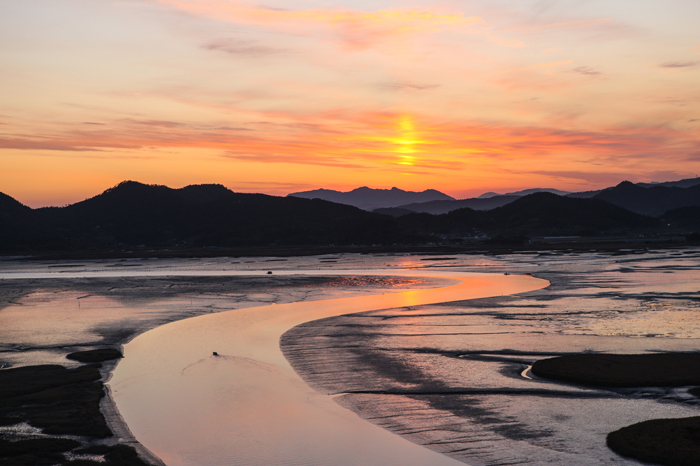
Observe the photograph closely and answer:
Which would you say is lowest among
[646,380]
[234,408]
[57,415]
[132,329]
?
[234,408]

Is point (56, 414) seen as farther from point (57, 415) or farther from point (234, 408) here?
point (234, 408)

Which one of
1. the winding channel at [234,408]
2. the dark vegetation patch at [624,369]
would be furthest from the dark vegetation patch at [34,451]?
the dark vegetation patch at [624,369]

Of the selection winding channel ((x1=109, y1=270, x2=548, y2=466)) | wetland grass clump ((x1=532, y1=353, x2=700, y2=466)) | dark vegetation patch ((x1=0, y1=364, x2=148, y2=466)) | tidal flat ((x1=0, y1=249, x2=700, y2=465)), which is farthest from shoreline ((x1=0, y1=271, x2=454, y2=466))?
wetland grass clump ((x1=532, y1=353, x2=700, y2=466))

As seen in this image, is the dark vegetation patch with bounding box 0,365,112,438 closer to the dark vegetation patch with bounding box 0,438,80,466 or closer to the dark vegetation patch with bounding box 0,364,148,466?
the dark vegetation patch with bounding box 0,364,148,466

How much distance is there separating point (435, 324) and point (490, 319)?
3427mm

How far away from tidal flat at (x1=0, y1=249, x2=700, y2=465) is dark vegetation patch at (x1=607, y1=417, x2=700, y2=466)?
54 cm

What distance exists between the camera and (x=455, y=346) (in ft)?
80.9

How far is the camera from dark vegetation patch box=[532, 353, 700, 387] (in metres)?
17.8

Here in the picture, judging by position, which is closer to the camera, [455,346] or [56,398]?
[56,398]

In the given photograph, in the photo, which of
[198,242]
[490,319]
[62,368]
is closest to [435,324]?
[490,319]

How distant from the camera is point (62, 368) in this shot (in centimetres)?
2123

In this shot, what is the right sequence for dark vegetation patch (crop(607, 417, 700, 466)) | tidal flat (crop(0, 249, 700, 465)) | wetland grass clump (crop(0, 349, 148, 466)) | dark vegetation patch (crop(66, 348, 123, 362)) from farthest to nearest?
dark vegetation patch (crop(66, 348, 123, 362))
tidal flat (crop(0, 249, 700, 465))
wetland grass clump (crop(0, 349, 148, 466))
dark vegetation patch (crop(607, 417, 700, 466))

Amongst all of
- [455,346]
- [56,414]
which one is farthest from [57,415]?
[455,346]

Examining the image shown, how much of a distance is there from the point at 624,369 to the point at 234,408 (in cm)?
1337
